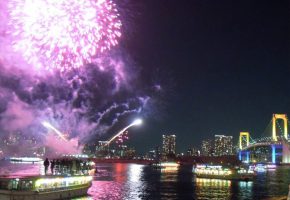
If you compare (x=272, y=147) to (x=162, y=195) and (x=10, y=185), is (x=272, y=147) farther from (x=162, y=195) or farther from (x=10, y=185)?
(x=10, y=185)

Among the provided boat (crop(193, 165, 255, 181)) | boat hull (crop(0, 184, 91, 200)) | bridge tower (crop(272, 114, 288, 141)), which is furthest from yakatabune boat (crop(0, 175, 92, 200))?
bridge tower (crop(272, 114, 288, 141))

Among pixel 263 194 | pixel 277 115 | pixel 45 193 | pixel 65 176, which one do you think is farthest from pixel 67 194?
pixel 277 115

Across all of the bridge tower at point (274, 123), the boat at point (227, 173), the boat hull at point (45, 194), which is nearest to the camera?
the boat hull at point (45, 194)

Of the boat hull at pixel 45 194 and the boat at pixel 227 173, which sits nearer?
the boat hull at pixel 45 194

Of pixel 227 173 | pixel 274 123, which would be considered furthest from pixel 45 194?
pixel 274 123

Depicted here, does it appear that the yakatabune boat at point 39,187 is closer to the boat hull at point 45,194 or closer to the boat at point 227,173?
the boat hull at point 45,194

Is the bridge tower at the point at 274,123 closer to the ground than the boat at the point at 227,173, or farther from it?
farther from it

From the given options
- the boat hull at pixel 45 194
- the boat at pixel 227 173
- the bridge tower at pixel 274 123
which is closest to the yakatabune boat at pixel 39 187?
the boat hull at pixel 45 194

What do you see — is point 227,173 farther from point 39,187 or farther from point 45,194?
point 39,187
